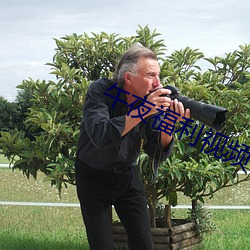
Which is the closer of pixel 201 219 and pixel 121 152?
pixel 121 152

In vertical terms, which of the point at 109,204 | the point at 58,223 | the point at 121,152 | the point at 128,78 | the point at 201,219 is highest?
the point at 128,78

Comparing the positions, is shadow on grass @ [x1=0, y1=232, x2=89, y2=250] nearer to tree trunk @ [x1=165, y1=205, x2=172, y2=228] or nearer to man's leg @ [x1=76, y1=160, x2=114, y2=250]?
tree trunk @ [x1=165, y1=205, x2=172, y2=228]

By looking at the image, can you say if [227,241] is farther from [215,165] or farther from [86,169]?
[86,169]

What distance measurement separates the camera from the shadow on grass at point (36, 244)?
607cm

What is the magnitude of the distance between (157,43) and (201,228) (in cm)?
189

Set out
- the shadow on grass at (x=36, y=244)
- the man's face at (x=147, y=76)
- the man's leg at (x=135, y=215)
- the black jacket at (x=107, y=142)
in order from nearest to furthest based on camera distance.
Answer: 1. the black jacket at (x=107, y=142)
2. the man's face at (x=147, y=76)
3. the man's leg at (x=135, y=215)
4. the shadow on grass at (x=36, y=244)

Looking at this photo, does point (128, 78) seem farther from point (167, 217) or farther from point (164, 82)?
point (167, 217)

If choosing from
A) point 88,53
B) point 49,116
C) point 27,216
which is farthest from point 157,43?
point 27,216

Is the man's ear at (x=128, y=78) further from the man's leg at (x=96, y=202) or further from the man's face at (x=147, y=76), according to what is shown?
the man's leg at (x=96, y=202)

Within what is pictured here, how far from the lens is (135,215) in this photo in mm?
3600

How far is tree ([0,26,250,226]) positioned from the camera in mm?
5094

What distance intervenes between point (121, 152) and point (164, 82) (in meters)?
1.94

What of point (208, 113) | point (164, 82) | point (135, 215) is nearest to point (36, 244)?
point (164, 82)

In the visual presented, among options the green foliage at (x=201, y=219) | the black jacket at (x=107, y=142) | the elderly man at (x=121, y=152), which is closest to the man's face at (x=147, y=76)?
the elderly man at (x=121, y=152)
